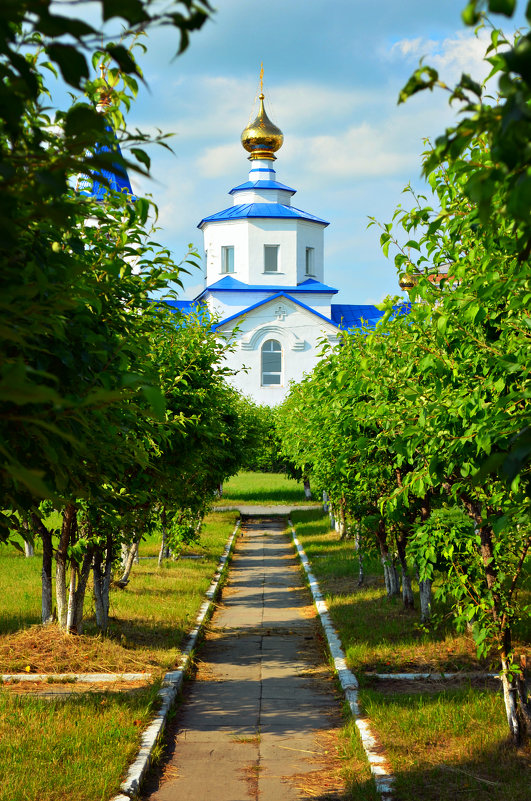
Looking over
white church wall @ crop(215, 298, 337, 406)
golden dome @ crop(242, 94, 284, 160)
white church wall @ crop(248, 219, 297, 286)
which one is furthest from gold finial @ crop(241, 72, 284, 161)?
white church wall @ crop(215, 298, 337, 406)

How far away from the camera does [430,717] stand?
21.1ft

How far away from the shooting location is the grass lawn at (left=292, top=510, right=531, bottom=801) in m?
5.31

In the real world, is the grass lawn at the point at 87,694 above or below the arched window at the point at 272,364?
below

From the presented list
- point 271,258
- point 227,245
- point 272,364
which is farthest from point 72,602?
point 227,245

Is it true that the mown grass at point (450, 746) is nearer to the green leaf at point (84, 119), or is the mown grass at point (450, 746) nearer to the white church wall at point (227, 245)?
the green leaf at point (84, 119)

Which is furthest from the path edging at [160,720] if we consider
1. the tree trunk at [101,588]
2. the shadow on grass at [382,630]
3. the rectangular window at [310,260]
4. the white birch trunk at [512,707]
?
the rectangular window at [310,260]

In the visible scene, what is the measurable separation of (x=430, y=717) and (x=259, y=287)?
43838mm

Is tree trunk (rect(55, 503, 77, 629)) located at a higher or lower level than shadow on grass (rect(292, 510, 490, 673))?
higher

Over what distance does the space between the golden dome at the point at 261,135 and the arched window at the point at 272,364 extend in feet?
40.6

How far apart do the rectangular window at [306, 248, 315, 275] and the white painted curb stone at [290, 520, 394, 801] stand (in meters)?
39.5

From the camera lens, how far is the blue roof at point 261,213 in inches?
1935

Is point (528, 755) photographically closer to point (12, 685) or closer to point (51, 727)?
point (51, 727)

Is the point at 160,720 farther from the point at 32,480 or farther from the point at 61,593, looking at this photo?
the point at 32,480

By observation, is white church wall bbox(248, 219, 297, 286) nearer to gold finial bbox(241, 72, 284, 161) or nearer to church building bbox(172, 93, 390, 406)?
church building bbox(172, 93, 390, 406)
